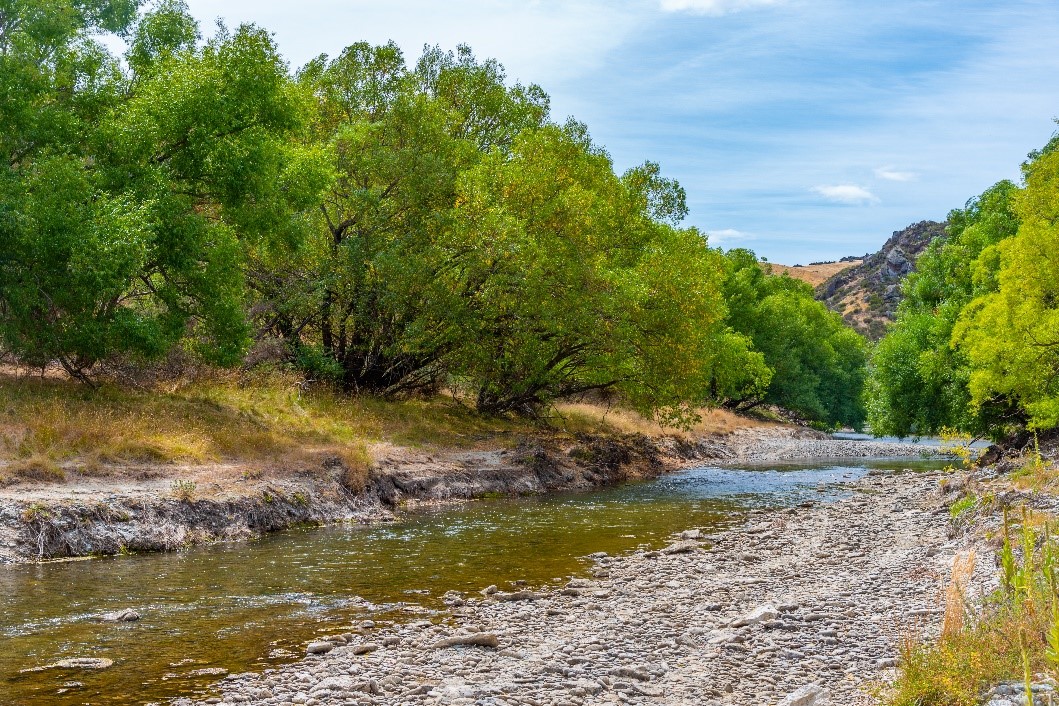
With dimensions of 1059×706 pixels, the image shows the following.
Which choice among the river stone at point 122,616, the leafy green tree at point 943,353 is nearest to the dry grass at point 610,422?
the leafy green tree at point 943,353

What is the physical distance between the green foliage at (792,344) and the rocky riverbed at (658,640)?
6216 centimetres

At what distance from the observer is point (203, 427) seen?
25.1 m

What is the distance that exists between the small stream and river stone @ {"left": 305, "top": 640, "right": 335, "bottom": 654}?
0.14 meters

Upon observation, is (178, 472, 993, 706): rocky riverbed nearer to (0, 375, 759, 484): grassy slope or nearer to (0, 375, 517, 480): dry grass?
(0, 375, 759, 484): grassy slope

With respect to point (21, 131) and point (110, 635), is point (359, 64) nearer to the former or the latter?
point (21, 131)

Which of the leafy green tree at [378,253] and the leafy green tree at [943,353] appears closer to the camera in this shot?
the leafy green tree at [378,253]

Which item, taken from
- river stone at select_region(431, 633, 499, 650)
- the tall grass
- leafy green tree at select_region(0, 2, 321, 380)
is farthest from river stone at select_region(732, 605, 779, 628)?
leafy green tree at select_region(0, 2, 321, 380)

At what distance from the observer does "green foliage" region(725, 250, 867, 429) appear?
82188mm

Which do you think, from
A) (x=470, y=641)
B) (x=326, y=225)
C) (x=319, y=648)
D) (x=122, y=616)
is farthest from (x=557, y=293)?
(x=319, y=648)

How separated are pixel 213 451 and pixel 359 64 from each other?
25702mm

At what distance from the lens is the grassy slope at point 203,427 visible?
2047 cm

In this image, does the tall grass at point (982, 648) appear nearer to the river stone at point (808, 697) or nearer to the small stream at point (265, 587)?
the river stone at point (808, 697)

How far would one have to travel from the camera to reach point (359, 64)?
42.9m

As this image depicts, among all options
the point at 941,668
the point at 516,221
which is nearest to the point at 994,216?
the point at 516,221
